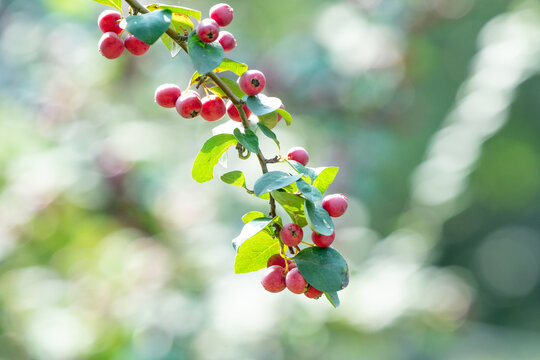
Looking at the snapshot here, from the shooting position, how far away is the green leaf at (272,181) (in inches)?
13.8

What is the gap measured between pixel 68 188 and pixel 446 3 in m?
1.97

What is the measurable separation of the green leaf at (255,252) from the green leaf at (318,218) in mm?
40

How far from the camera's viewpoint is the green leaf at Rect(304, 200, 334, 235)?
0.34 meters

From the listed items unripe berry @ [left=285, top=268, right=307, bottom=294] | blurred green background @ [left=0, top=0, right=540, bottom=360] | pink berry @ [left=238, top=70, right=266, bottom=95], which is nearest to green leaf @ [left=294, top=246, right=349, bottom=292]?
unripe berry @ [left=285, top=268, right=307, bottom=294]

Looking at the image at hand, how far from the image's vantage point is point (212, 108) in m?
0.42

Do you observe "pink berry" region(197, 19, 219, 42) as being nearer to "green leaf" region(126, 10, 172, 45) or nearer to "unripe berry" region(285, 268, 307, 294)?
"green leaf" region(126, 10, 172, 45)

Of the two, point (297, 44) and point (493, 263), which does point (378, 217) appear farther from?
point (493, 263)

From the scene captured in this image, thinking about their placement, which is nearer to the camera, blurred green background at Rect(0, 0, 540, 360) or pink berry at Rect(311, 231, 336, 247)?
pink berry at Rect(311, 231, 336, 247)

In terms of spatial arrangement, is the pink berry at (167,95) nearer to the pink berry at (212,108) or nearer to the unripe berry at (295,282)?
the pink berry at (212,108)

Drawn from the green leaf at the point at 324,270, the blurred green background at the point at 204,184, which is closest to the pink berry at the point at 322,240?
the green leaf at the point at 324,270

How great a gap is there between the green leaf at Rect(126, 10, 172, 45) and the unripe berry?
166mm

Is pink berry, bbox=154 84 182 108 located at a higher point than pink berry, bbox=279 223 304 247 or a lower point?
higher

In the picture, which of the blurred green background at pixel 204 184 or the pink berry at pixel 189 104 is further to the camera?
the blurred green background at pixel 204 184

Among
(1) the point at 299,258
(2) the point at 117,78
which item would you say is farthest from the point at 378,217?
(1) the point at 299,258
